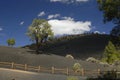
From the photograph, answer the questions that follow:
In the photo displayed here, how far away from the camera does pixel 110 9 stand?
3538 cm

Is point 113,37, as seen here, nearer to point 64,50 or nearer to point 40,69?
point 40,69

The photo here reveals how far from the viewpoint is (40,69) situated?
64938mm

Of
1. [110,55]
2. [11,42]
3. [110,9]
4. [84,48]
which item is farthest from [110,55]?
[110,9]

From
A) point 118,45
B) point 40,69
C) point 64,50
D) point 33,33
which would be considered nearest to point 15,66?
point 40,69

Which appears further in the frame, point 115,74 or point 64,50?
point 64,50

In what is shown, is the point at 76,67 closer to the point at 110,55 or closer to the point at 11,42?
the point at 110,55

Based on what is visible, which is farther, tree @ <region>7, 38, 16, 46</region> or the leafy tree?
tree @ <region>7, 38, 16, 46</region>

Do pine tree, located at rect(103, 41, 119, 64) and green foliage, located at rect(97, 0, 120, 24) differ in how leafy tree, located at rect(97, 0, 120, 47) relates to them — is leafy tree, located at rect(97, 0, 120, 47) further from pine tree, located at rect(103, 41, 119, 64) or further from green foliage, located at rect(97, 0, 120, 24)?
pine tree, located at rect(103, 41, 119, 64)

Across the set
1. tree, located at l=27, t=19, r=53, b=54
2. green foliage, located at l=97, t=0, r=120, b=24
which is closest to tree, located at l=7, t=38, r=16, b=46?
tree, located at l=27, t=19, r=53, b=54

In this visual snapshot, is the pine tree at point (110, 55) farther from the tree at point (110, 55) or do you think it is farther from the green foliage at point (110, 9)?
the green foliage at point (110, 9)

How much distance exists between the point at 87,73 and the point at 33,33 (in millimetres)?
23354

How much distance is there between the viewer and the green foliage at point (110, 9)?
113 feet

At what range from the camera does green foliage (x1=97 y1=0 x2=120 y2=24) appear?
113 ft

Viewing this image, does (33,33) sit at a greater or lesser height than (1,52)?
greater
